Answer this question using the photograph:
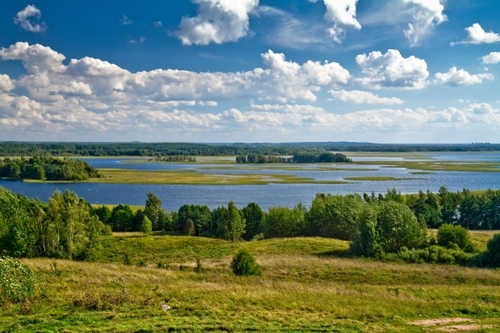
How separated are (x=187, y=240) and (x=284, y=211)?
44.8ft

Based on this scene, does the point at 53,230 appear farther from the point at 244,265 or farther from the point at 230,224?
the point at 230,224

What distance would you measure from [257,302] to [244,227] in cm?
3958

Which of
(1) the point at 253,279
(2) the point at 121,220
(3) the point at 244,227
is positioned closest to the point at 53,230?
(1) the point at 253,279

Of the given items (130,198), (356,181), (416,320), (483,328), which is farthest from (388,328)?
(356,181)

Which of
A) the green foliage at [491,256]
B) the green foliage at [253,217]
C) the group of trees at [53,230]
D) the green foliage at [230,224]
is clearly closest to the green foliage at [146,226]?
the green foliage at [230,224]

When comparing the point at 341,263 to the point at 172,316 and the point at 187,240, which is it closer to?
the point at 172,316

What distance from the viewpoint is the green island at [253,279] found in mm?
12852

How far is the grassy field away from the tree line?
6.49 meters

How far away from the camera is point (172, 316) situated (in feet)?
42.7

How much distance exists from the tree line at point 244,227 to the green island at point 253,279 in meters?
0.12

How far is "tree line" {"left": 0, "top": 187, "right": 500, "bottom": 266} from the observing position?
2912 cm

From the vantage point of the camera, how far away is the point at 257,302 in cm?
1530

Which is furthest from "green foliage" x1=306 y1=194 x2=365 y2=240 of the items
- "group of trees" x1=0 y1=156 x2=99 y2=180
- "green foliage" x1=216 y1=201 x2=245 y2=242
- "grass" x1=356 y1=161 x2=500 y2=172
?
"grass" x1=356 y1=161 x2=500 y2=172

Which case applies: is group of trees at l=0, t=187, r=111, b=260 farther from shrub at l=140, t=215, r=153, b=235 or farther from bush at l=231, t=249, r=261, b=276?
shrub at l=140, t=215, r=153, b=235
